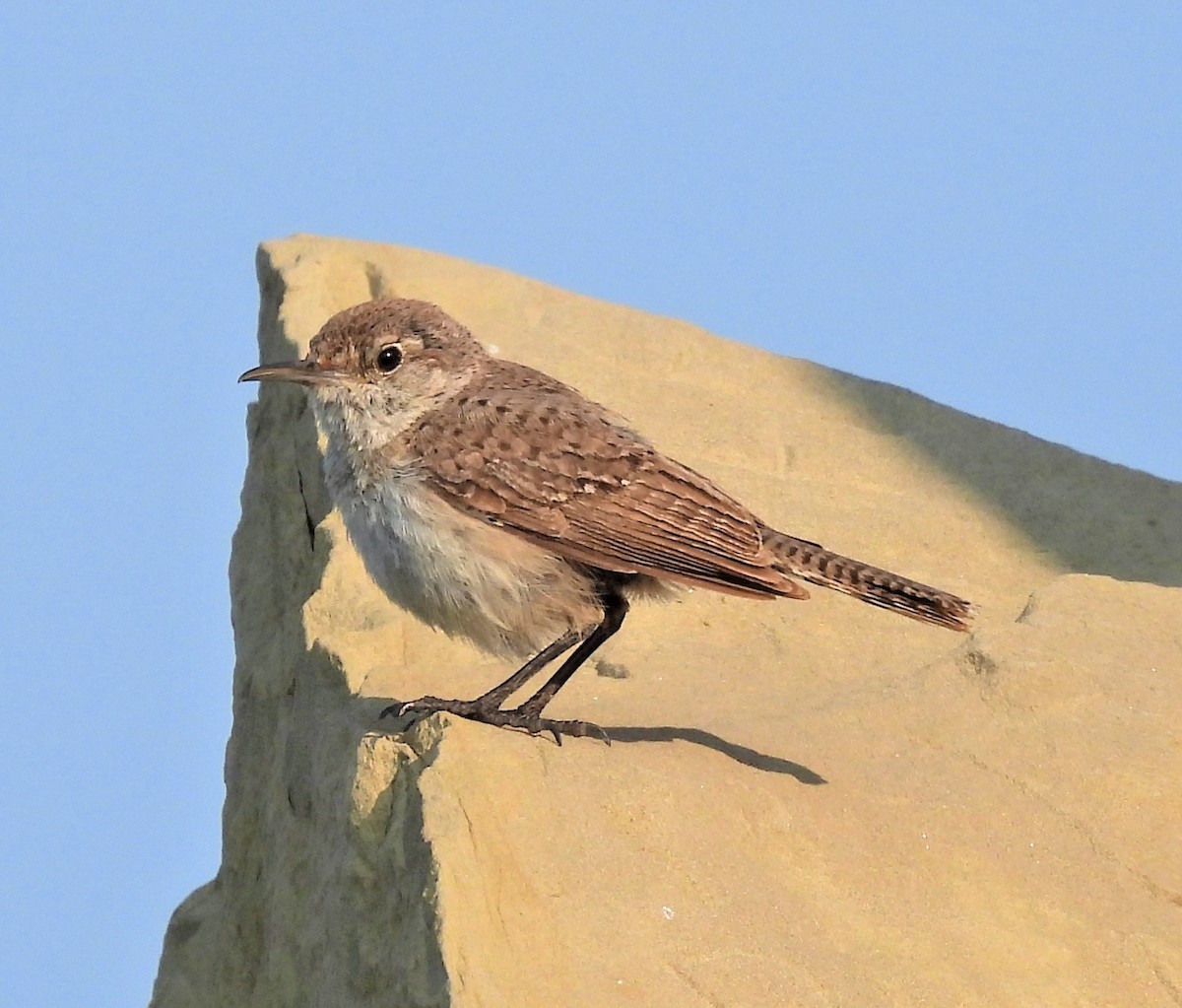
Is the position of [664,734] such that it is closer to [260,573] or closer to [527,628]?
[527,628]

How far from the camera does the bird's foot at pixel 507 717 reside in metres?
5.53

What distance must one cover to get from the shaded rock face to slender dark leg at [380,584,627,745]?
0.71 ft

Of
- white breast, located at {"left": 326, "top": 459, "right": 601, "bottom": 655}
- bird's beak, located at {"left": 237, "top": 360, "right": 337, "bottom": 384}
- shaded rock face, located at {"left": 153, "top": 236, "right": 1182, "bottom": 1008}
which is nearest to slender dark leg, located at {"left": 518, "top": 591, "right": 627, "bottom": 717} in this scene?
white breast, located at {"left": 326, "top": 459, "right": 601, "bottom": 655}

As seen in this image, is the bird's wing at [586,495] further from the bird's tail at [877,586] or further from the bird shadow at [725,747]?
the bird shadow at [725,747]

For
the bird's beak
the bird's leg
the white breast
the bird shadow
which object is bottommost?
the bird shadow

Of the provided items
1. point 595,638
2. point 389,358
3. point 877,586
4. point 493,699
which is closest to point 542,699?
point 493,699

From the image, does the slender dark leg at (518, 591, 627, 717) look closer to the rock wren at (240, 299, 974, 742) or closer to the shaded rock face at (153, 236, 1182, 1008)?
the rock wren at (240, 299, 974, 742)

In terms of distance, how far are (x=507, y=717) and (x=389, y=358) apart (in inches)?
50.7

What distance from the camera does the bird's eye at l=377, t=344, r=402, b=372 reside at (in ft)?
19.5

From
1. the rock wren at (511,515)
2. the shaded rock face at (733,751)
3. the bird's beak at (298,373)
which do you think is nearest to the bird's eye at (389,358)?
the rock wren at (511,515)

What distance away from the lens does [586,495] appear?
573cm

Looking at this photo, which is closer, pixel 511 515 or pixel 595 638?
pixel 511 515

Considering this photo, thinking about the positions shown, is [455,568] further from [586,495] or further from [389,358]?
[389,358]

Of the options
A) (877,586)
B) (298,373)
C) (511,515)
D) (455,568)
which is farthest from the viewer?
(298,373)
